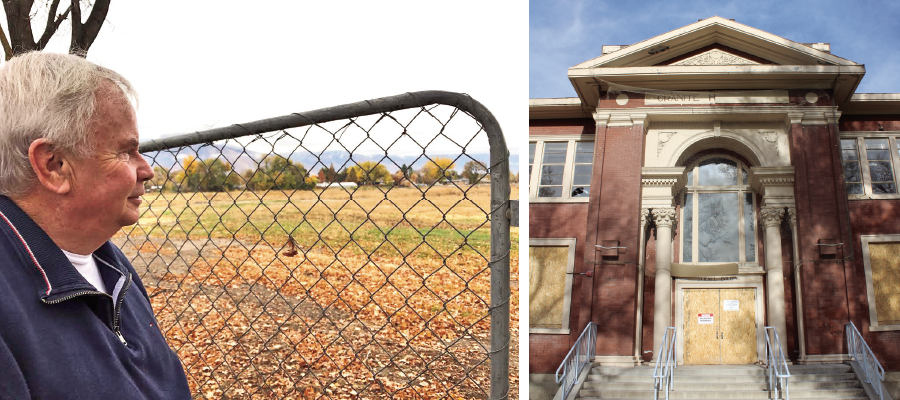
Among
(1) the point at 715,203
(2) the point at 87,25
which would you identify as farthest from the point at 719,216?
(2) the point at 87,25

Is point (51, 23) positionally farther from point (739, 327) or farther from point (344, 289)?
point (739, 327)

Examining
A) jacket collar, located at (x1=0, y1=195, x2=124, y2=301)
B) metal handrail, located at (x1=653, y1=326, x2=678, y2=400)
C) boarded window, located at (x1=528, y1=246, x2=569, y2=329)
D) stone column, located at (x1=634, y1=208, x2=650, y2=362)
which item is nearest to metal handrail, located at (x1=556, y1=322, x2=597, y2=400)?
boarded window, located at (x1=528, y1=246, x2=569, y2=329)

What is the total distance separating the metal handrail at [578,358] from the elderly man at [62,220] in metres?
2.59

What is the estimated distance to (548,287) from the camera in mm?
3344

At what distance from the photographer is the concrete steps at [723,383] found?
271cm

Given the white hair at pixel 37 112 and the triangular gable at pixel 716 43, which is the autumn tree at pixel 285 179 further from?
the triangular gable at pixel 716 43

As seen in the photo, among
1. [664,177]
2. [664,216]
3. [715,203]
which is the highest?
[664,177]

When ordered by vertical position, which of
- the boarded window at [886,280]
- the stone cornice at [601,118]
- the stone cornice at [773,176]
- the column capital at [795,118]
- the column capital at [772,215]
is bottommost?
the boarded window at [886,280]

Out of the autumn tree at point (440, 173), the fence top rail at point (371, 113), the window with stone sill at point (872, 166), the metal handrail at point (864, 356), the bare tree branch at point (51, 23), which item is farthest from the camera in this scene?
the window with stone sill at point (872, 166)

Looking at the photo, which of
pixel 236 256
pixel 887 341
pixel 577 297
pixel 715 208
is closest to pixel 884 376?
pixel 887 341

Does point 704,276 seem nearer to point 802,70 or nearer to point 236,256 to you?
point 802,70

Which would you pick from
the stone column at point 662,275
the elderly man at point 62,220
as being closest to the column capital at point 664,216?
the stone column at point 662,275

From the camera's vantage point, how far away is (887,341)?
9.02 ft

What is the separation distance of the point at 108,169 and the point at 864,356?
3.50 meters
